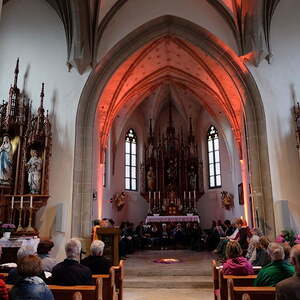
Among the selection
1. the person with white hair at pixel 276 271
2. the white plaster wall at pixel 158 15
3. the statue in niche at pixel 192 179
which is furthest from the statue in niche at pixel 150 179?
the person with white hair at pixel 276 271

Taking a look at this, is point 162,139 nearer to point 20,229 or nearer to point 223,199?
point 223,199

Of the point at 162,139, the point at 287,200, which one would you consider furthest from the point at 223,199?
the point at 287,200

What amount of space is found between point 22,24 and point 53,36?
127 cm

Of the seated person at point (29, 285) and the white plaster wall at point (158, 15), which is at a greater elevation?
the white plaster wall at point (158, 15)

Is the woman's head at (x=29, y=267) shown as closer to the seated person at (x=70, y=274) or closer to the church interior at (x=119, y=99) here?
the seated person at (x=70, y=274)

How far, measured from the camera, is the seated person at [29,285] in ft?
8.93

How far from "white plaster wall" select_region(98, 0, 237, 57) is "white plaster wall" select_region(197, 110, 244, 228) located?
638 cm

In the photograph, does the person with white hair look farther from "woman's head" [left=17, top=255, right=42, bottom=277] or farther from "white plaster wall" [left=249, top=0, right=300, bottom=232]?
"white plaster wall" [left=249, top=0, right=300, bottom=232]

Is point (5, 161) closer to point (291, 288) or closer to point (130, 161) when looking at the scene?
point (291, 288)

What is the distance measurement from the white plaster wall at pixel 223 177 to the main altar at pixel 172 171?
1.55 feet

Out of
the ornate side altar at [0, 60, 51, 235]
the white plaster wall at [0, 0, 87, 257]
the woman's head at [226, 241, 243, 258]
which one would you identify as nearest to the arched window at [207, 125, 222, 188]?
the white plaster wall at [0, 0, 87, 257]

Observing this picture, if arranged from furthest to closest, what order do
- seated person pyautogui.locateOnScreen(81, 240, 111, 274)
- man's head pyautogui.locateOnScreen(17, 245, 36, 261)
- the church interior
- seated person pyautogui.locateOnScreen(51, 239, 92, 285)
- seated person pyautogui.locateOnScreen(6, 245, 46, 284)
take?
the church interior, seated person pyautogui.locateOnScreen(81, 240, 111, 274), man's head pyautogui.locateOnScreen(17, 245, 36, 261), seated person pyautogui.locateOnScreen(51, 239, 92, 285), seated person pyautogui.locateOnScreen(6, 245, 46, 284)

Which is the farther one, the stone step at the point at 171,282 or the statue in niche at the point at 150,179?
the statue in niche at the point at 150,179

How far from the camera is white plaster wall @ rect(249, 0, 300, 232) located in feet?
31.7
